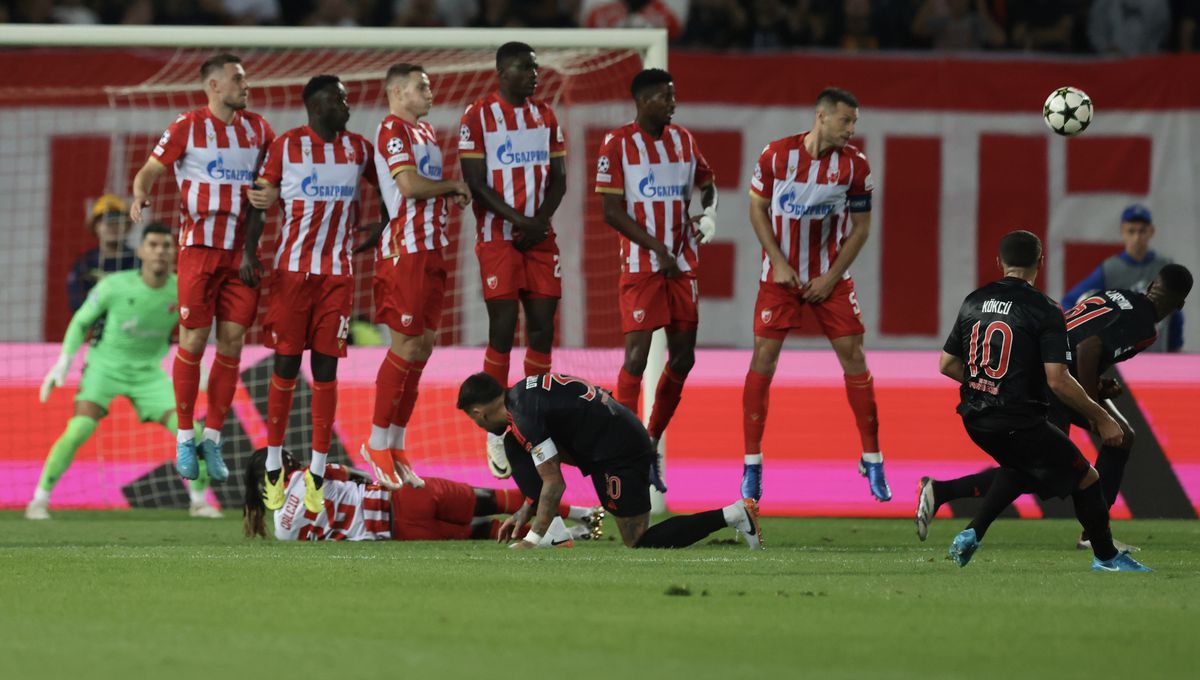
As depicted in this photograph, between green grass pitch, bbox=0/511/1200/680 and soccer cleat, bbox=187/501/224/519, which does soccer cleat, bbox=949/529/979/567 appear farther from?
soccer cleat, bbox=187/501/224/519

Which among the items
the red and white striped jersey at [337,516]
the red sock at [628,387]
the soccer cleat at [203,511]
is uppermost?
the red sock at [628,387]

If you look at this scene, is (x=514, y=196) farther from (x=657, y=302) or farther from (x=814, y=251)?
(x=814, y=251)

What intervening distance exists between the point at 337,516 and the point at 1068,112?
16.1 ft

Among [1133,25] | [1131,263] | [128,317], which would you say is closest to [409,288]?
[128,317]

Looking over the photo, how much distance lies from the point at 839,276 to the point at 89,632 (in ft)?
18.8

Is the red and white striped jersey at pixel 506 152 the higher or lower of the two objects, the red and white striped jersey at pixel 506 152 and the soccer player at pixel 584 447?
the higher

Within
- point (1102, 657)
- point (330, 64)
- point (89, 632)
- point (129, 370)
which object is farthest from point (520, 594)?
point (330, 64)

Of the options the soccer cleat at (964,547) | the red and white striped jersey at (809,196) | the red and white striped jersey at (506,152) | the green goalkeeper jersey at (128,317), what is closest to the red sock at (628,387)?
the red and white striped jersey at (809,196)

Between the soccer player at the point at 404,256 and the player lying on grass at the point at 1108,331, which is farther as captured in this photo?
the soccer player at the point at 404,256

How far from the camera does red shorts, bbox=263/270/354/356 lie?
10.3 meters

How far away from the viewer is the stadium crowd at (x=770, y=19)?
16.0m

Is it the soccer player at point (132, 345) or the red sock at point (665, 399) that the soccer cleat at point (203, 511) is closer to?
the soccer player at point (132, 345)

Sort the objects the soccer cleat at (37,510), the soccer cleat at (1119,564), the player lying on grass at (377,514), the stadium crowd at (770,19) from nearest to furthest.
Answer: the soccer cleat at (1119,564), the player lying on grass at (377,514), the soccer cleat at (37,510), the stadium crowd at (770,19)

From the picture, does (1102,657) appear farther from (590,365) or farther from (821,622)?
(590,365)
